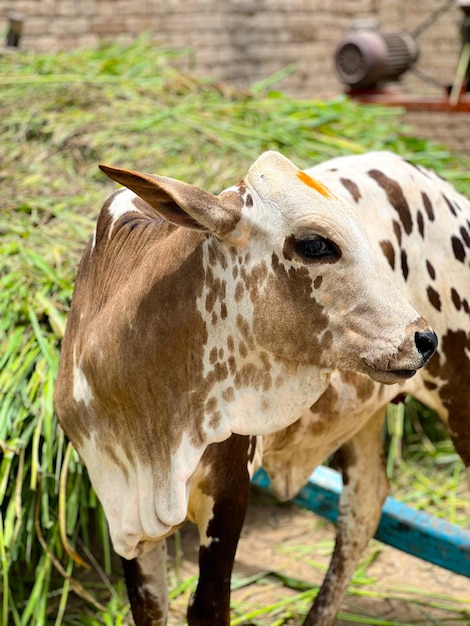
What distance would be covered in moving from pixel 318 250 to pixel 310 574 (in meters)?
1.86

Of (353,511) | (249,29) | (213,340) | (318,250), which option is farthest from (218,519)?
(249,29)

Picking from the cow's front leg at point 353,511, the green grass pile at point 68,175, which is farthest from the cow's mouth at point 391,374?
the green grass pile at point 68,175

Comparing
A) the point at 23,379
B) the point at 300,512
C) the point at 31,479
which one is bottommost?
the point at 300,512

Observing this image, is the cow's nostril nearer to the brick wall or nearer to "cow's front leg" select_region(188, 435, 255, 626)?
"cow's front leg" select_region(188, 435, 255, 626)

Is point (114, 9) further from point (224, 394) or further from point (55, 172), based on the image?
point (224, 394)

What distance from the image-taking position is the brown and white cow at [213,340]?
5.77ft

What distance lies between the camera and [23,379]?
9.16ft

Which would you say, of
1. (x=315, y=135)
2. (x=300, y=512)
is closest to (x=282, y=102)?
(x=315, y=135)

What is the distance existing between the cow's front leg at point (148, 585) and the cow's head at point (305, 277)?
661mm

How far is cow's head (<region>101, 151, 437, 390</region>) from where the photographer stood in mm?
1743

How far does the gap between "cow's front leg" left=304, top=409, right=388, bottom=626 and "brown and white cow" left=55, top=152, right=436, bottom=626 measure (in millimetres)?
760

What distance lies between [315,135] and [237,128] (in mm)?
368

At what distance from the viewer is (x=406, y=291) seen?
2408 mm

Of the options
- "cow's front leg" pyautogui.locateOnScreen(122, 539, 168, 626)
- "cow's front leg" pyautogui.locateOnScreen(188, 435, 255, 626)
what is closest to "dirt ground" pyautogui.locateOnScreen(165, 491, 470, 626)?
"cow's front leg" pyautogui.locateOnScreen(122, 539, 168, 626)
